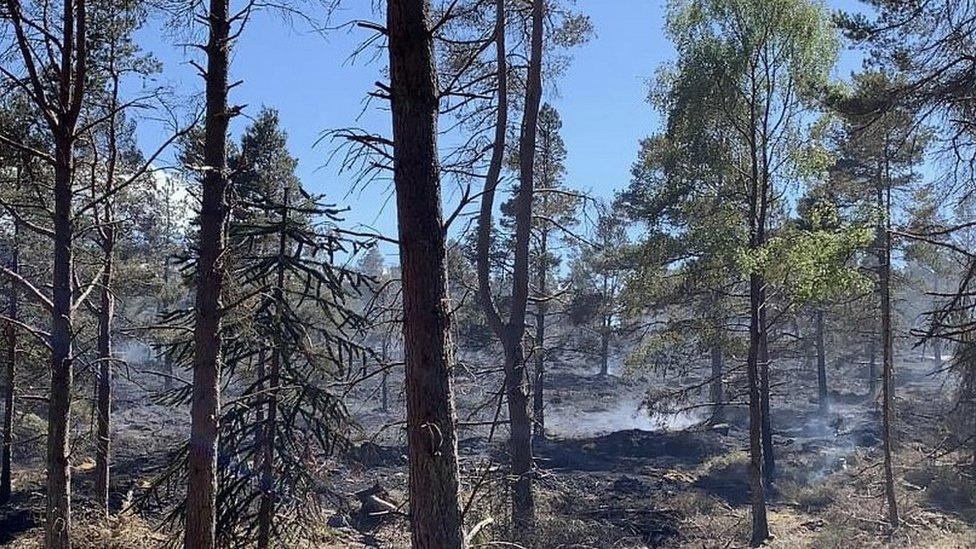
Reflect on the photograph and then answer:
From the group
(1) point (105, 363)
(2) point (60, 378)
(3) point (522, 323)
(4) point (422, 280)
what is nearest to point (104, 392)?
(1) point (105, 363)

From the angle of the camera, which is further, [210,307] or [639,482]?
[639,482]

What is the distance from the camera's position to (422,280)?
4.10 metres

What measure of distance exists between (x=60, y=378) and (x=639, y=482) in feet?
56.2

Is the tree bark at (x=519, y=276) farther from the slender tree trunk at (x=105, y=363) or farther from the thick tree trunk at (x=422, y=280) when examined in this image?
the thick tree trunk at (x=422, y=280)

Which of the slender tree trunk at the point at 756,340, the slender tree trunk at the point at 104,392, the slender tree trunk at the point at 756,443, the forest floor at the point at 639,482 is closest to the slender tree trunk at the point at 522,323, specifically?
the forest floor at the point at 639,482

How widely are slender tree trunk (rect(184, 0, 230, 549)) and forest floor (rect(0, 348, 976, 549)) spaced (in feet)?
5.16

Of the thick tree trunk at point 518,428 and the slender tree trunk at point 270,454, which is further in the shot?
the thick tree trunk at point 518,428

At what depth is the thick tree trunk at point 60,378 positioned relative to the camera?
7.05 meters

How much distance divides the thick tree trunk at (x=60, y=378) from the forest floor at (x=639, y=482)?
1.50 meters

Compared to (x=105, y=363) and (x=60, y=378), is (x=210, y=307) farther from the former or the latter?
(x=105, y=363)

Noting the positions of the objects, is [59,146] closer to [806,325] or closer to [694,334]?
[694,334]

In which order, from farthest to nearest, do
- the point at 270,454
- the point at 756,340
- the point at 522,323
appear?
the point at 756,340 < the point at 522,323 < the point at 270,454

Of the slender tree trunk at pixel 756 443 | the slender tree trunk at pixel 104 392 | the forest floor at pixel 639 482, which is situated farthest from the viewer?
the slender tree trunk at pixel 756 443

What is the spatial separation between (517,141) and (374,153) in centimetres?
875
